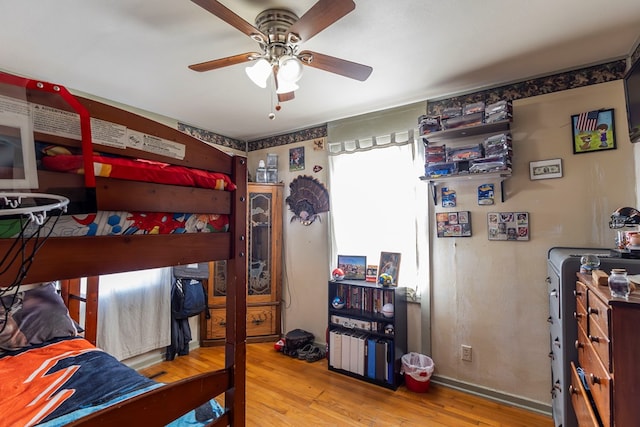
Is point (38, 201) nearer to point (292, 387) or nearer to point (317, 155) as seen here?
point (292, 387)

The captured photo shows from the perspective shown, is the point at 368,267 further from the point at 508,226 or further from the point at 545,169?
the point at 545,169

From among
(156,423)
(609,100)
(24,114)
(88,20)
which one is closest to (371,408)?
(156,423)

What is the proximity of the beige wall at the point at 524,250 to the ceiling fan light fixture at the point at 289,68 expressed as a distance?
156 centimetres

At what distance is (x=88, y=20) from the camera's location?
1.56m

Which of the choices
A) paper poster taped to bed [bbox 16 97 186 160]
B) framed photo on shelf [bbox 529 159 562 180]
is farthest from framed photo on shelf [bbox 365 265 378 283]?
paper poster taped to bed [bbox 16 97 186 160]

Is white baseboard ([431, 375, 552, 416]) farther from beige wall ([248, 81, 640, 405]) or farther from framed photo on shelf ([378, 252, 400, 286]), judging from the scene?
framed photo on shelf ([378, 252, 400, 286])

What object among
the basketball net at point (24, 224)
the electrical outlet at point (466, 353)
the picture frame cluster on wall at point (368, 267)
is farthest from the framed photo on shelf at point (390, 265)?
the basketball net at point (24, 224)

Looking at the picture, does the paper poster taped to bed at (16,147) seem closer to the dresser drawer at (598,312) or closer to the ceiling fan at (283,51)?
the ceiling fan at (283,51)

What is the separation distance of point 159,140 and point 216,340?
299cm

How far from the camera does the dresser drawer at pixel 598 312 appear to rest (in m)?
0.96

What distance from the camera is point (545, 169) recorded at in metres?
2.13

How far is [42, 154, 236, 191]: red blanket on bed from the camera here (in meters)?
0.69

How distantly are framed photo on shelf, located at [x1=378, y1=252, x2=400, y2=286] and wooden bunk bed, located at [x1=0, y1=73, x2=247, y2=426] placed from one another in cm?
179

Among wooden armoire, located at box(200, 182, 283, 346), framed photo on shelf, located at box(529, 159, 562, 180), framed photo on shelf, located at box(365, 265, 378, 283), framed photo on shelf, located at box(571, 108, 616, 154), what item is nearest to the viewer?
framed photo on shelf, located at box(571, 108, 616, 154)
